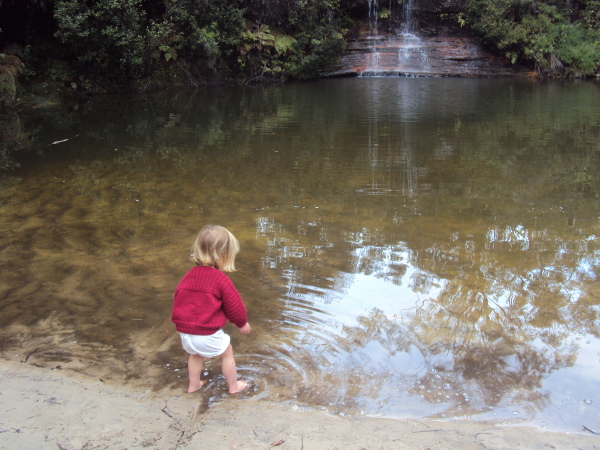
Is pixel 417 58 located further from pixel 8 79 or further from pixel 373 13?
pixel 8 79

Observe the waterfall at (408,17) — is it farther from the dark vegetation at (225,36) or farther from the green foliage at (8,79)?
the green foliage at (8,79)

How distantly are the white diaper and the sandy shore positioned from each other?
255 millimetres

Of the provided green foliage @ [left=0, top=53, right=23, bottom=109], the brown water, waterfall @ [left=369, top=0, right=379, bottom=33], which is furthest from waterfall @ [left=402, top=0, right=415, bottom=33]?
green foliage @ [left=0, top=53, right=23, bottom=109]

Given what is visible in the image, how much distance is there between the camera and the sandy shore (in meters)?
2.54

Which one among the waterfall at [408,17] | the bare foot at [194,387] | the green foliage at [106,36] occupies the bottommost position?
the bare foot at [194,387]

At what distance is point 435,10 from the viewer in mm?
25766

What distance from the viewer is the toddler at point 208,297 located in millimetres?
2916


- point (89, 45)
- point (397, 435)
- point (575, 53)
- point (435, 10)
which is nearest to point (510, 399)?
point (397, 435)

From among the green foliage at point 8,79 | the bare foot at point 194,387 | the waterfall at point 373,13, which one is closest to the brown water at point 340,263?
the bare foot at point 194,387

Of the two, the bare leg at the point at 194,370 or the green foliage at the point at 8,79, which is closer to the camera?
the bare leg at the point at 194,370

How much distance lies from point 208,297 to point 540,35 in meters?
24.7

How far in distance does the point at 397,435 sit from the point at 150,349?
1750 millimetres

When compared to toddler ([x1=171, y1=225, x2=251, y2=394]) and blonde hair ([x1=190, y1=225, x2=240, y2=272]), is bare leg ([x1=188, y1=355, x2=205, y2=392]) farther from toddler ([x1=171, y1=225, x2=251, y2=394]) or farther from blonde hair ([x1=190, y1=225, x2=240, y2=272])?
blonde hair ([x1=190, y1=225, x2=240, y2=272])

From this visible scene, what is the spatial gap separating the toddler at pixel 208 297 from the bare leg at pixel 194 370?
0.06 metres
